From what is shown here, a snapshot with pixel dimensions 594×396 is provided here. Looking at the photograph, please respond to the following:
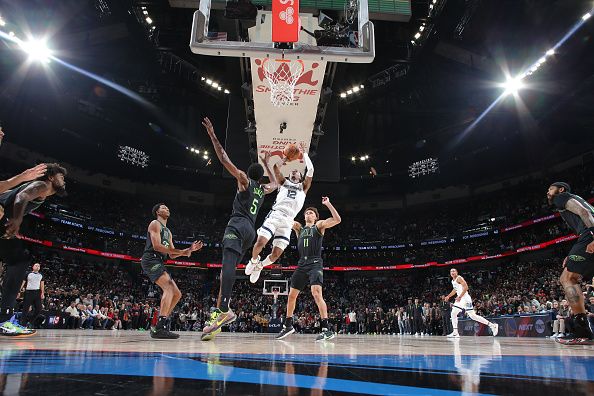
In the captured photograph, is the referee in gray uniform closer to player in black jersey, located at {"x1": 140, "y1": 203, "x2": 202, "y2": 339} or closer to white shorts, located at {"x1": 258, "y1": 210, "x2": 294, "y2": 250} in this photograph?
player in black jersey, located at {"x1": 140, "y1": 203, "x2": 202, "y2": 339}

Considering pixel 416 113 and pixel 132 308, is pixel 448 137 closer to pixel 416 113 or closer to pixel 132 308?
pixel 416 113

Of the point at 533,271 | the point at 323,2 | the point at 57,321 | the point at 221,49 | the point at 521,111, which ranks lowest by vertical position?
the point at 57,321

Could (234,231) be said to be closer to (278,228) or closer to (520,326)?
(278,228)

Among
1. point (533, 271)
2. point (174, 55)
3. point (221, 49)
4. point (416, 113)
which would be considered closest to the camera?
point (221, 49)

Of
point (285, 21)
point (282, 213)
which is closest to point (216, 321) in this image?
point (282, 213)

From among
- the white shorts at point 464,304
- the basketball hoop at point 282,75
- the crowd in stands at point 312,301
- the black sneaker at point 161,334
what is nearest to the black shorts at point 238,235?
the black sneaker at point 161,334

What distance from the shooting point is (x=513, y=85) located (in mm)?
19938

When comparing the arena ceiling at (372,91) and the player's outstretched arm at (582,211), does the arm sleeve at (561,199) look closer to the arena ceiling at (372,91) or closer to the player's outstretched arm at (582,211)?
the player's outstretched arm at (582,211)

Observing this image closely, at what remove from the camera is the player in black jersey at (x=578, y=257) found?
496 cm

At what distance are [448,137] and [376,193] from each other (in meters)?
7.96

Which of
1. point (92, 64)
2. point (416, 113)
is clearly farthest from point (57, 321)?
point (416, 113)

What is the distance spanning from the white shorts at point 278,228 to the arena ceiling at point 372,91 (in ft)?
22.2

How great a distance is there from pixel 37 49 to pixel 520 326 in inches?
871

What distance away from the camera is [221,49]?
22.8 feet
